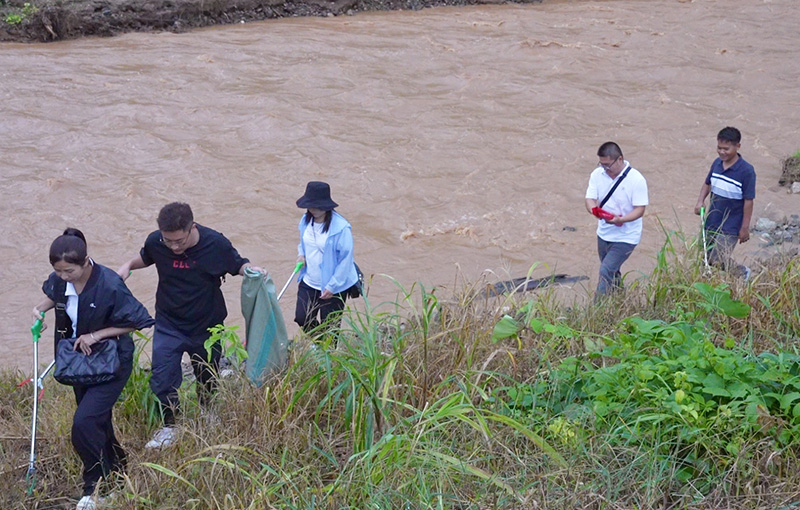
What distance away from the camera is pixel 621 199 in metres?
6.82

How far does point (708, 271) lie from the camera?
6.00 meters

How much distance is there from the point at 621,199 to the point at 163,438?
13.0ft

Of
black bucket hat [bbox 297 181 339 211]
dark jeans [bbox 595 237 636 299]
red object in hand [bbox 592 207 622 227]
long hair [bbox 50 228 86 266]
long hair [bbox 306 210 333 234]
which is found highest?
long hair [bbox 50 228 86 266]

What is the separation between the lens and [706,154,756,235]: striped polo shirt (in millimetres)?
6980

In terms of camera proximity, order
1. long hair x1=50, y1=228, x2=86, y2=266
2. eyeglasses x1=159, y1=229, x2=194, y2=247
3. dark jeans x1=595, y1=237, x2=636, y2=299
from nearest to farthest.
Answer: long hair x1=50, y1=228, x2=86, y2=266 < eyeglasses x1=159, y1=229, x2=194, y2=247 < dark jeans x1=595, y1=237, x2=636, y2=299

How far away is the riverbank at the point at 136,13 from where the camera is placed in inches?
620

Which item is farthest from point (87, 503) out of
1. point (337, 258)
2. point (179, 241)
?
point (337, 258)

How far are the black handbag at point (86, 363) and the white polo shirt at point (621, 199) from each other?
12.9 ft

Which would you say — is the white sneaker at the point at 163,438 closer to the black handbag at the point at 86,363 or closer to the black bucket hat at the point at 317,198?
the black handbag at the point at 86,363

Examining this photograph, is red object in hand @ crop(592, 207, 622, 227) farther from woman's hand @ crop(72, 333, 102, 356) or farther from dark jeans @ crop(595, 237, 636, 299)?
woman's hand @ crop(72, 333, 102, 356)

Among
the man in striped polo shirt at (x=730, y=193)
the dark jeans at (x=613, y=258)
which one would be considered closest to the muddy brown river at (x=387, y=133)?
the dark jeans at (x=613, y=258)

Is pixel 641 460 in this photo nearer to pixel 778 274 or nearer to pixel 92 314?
pixel 778 274

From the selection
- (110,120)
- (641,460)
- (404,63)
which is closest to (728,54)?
(404,63)

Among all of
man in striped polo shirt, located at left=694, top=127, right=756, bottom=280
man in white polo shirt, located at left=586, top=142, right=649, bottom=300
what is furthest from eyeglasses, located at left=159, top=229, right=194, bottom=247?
man in striped polo shirt, located at left=694, top=127, right=756, bottom=280
